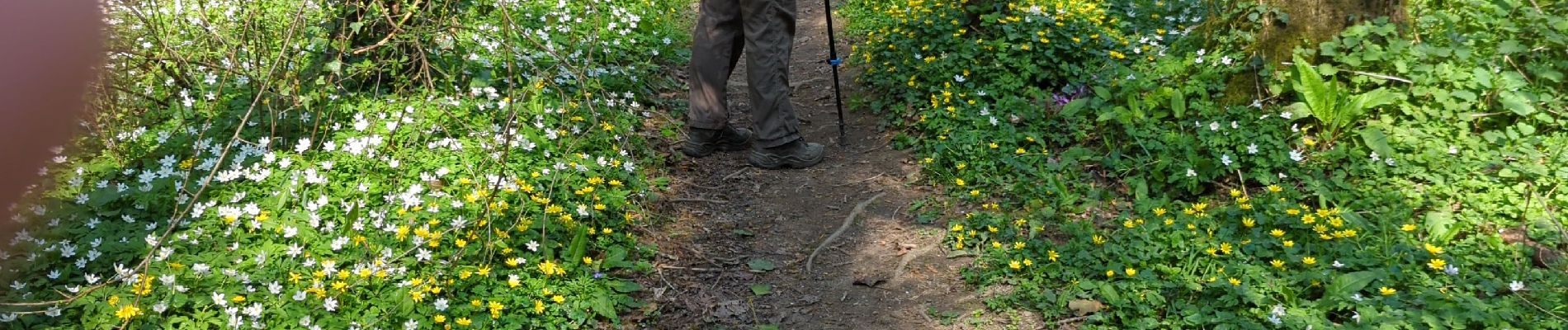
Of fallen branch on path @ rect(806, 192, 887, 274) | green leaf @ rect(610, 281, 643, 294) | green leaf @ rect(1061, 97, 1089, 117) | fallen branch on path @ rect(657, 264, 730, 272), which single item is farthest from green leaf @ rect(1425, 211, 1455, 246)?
green leaf @ rect(610, 281, 643, 294)

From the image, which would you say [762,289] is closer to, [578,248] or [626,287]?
[626,287]

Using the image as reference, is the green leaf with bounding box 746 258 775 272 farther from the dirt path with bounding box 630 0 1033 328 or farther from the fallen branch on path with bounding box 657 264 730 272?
the fallen branch on path with bounding box 657 264 730 272

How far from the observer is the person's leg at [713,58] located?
5.66 m

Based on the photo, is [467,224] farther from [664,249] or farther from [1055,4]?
[1055,4]

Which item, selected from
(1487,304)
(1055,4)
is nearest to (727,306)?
(1487,304)

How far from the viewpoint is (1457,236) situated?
165 inches

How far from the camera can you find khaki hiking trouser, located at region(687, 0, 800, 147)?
556cm

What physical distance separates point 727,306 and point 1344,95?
3099 mm

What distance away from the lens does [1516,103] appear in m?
4.66

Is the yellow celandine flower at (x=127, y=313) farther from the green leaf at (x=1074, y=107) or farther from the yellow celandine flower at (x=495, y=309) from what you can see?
the green leaf at (x=1074, y=107)

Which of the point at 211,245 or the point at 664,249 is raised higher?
the point at 211,245

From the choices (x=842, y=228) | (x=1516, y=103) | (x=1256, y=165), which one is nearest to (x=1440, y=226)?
(x=1256, y=165)

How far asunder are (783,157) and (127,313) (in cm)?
332

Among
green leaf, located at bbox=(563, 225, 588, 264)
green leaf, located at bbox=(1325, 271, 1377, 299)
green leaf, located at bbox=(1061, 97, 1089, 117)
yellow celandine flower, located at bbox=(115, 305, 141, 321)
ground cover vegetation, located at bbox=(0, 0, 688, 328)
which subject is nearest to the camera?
yellow celandine flower, located at bbox=(115, 305, 141, 321)
